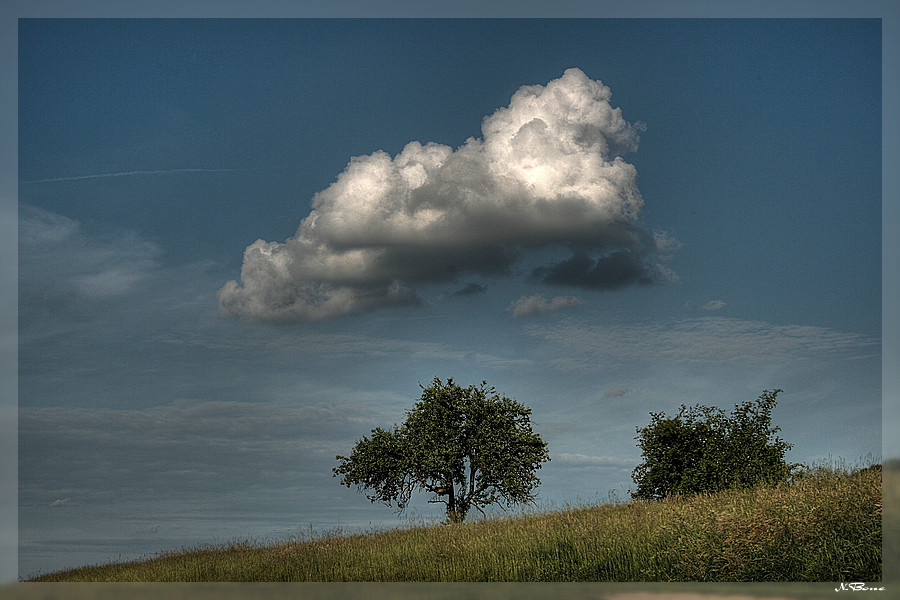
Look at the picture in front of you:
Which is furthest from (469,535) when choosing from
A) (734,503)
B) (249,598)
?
(249,598)

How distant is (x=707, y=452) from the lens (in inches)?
776

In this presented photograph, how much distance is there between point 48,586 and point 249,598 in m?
6.38

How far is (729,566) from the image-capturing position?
39.7 ft

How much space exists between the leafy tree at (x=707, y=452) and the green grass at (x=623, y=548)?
2291 millimetres

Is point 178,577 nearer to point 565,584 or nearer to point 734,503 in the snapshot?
point 565,584

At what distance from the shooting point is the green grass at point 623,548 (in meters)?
11.9

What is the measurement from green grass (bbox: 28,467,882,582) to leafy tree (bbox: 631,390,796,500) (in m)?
2.29

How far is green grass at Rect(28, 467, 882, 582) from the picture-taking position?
1187 cm
